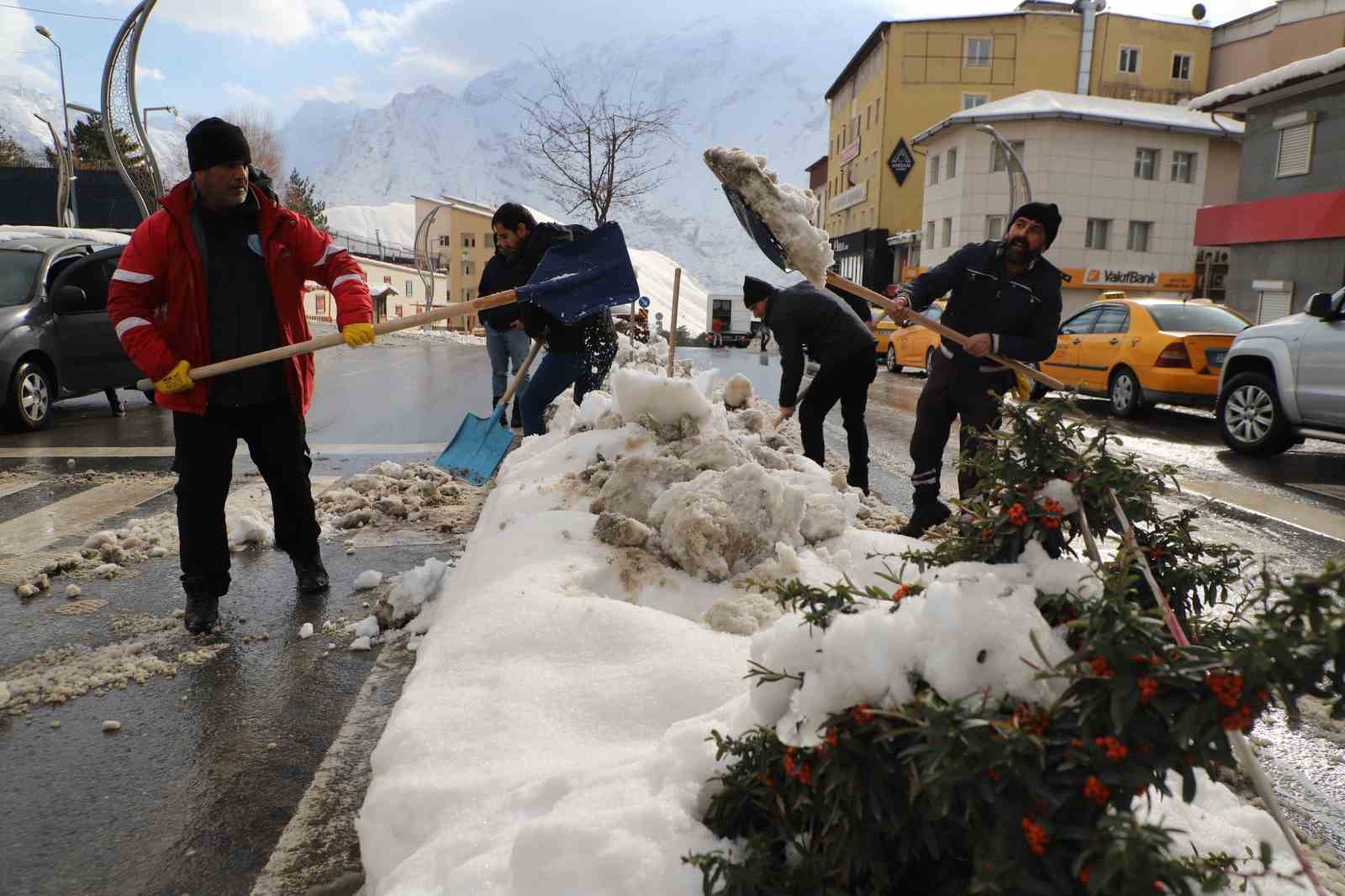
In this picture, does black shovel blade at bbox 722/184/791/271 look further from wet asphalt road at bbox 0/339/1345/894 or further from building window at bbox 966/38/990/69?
building window at bbox 966/38/990/69

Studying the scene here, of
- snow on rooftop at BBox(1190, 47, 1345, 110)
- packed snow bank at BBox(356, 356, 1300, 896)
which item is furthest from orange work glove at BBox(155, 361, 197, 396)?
snow on rooftop at BBox(1190, 47, 1345, 110)

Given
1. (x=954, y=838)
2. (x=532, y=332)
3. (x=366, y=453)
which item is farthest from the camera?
(x=366, y=453)

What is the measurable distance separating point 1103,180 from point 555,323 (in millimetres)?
33880

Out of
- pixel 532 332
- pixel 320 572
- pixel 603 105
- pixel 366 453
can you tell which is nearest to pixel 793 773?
pixel 320 572

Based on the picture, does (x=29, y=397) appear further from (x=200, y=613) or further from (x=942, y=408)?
(x=942, y=408)

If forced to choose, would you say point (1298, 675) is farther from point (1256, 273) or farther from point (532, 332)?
point (1256, 273)

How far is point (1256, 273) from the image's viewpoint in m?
20.8

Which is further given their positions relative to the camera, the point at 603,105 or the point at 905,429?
the point at 603,105

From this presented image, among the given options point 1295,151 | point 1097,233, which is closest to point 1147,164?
point 1097,233

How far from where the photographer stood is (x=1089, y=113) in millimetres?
32250

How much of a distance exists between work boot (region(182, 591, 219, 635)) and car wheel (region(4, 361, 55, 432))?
6653 mm

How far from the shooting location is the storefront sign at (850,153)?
47469 millimetres

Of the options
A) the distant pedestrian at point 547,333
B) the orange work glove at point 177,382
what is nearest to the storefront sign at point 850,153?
the distant pedestrian at point 547,333

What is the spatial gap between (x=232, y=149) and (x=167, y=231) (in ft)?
1.37
